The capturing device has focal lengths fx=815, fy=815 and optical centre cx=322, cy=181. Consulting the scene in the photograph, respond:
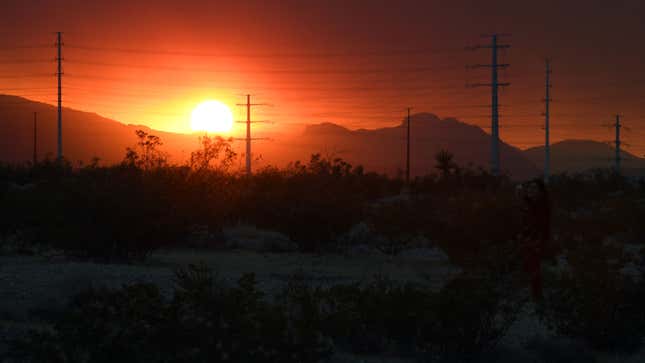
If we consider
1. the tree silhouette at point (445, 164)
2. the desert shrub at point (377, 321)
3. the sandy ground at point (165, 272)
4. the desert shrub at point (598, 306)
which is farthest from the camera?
the tree silhouette at point (445, 164)

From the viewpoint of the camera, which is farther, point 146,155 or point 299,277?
point 146,155

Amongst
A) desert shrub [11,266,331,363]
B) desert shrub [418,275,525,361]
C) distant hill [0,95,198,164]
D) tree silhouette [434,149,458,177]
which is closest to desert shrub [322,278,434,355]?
desert shrub [418,275,525,361]

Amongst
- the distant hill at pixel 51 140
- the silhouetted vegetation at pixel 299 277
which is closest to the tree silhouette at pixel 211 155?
the silhouetted vegetation at pixel 299 277

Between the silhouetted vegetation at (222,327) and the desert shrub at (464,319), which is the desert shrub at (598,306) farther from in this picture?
the silhouetted vegetation at (222,327)

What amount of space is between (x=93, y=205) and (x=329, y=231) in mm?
8216

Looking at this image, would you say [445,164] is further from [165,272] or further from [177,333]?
[177,333]

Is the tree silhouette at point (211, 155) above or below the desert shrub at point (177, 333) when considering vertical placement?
above

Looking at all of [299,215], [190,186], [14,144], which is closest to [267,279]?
[299,215]

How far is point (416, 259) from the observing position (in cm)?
→ 2608

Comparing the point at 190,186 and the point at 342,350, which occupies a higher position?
the point at 190,186

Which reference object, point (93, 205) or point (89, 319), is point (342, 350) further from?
point (93, 205)

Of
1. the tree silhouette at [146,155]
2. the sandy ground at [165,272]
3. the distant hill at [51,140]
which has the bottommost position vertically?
the sandy ground at [165,272]

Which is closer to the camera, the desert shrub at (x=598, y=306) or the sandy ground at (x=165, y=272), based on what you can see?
the desert shrub at (x=598, y=306)

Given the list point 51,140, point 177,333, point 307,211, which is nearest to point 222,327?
point 177,333
